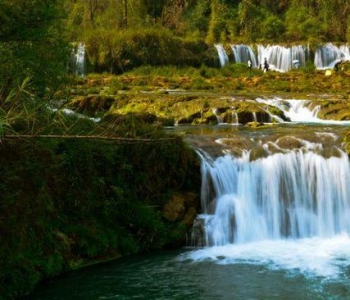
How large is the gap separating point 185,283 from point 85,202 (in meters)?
2.36

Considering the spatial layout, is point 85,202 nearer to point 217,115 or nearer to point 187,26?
point 217,115

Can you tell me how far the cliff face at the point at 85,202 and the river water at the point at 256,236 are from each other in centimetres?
32

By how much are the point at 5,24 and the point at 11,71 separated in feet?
2.58

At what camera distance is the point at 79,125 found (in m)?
10.7

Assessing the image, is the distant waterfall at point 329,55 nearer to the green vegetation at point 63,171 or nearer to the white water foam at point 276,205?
the green vegetation at point 63,171

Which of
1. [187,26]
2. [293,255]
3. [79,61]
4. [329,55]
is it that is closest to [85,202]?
[293,255]

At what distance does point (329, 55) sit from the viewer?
40.6 meters

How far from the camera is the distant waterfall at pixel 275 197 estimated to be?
12133 millimetres

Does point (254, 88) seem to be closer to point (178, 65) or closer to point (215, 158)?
point (178, 65)

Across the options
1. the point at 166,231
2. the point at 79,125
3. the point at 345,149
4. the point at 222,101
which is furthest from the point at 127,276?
the point at 222,101

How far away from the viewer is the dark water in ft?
29.7

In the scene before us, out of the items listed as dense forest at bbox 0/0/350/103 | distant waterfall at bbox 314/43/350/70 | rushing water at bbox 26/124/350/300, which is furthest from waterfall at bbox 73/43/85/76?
rushing water at bbox 26/124/350/300

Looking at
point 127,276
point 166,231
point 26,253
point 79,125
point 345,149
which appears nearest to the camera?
point 26,253

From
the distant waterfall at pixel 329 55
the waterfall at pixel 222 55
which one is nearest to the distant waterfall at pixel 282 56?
the distant waterfall at pixel 329 55
